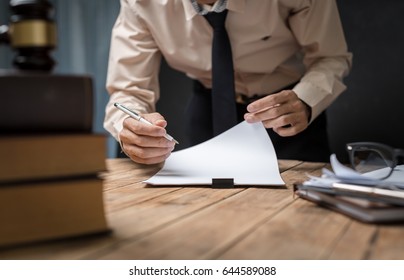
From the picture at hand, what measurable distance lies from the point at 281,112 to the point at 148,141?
28 centimetres

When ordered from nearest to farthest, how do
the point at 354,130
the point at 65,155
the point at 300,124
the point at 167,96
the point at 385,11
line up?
the point at 65,155 < the point at 300,124 < the point at 385,11 < the point at 354,130 < the point at 167,96

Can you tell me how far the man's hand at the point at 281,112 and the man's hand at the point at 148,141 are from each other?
6.4 inches

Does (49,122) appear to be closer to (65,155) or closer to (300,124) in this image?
(65,155)

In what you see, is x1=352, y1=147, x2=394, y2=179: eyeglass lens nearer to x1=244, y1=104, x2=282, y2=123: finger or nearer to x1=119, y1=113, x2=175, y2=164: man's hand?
x1=244, y1=104, x2=282, y2=123: finger

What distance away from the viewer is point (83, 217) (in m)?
0.47

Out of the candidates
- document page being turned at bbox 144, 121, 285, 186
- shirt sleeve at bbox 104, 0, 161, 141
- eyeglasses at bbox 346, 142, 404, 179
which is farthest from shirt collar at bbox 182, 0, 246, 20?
eyeglasses at bbox 346, 142, 404, 179

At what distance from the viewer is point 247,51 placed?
3.98 ft

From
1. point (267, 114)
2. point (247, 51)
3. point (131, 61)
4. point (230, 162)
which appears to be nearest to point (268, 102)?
point (267, 114)

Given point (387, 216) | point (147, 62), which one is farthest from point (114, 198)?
point (147, 62)

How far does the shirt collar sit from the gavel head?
732 mm

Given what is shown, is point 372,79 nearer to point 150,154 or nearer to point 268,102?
point 268,102

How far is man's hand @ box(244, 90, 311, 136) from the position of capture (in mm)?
913

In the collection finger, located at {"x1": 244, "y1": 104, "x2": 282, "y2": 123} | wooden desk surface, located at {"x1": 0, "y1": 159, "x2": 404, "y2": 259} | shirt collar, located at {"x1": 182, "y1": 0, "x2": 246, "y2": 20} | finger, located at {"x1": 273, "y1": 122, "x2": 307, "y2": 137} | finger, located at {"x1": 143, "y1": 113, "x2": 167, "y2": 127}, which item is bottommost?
wooden desk surface, located at {"x1": 0, "y1": 159, "x2": 404, "y2": 259}
